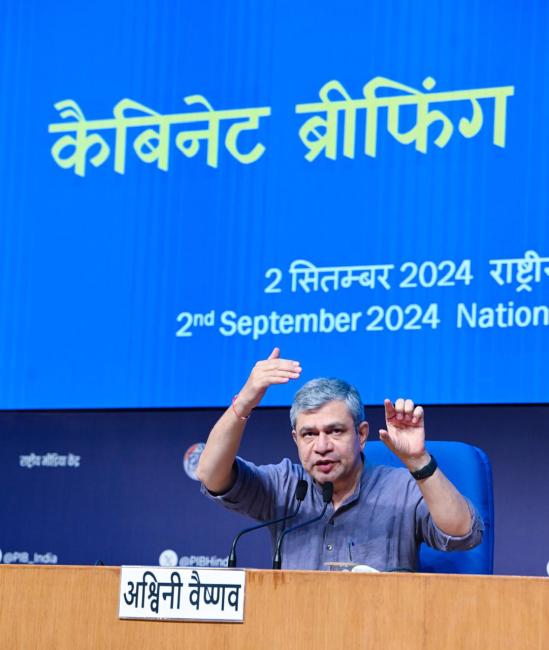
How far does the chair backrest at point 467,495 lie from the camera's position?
109 inches

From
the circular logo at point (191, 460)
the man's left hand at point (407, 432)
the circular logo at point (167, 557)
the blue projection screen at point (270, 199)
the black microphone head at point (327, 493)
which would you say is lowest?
the black microphone head at point (327, 493)

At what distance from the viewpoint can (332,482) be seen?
2.84m

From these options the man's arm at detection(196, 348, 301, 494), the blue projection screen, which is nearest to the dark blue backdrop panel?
the blue projection screen

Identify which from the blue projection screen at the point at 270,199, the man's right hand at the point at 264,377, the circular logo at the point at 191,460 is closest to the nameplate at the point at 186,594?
the man's right hand at the point at 264,377

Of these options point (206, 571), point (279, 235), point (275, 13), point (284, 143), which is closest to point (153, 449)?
point (279, 235)

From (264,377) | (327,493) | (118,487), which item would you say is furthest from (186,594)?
(118,487)

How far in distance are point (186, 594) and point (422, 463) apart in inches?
28.3

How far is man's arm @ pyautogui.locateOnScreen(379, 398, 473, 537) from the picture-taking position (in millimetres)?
2490

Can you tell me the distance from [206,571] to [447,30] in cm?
233

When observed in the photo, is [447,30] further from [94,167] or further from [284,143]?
[94,167]

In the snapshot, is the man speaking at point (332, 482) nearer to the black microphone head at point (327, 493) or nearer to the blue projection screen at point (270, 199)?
the black microphone head at point (327, 493)

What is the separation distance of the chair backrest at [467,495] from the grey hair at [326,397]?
19cm

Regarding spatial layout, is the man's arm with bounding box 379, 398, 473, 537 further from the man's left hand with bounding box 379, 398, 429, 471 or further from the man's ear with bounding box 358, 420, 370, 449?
the man's ear with bounding box 358, 420, 370, 449

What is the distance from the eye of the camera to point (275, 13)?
4059 mm
